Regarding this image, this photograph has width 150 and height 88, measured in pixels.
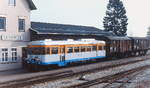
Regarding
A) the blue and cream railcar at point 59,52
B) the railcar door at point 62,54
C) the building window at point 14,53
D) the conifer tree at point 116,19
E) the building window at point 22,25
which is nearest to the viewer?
the blue and cream railcar at point 59,52

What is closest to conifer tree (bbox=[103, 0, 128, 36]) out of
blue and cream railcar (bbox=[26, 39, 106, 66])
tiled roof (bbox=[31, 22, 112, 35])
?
tiled roof (bbox=[31, 22, 112, 35])

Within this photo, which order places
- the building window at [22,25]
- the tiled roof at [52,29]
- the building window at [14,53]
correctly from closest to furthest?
the building window at [14,53]
the building window at [22,25]
the tiled roof at [52,29]

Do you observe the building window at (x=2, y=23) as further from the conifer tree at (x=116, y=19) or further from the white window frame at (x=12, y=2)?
the conifer tree at (x=116, y=19)

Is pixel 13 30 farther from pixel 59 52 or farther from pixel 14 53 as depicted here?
pixel 59 52

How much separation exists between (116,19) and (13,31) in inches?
1419

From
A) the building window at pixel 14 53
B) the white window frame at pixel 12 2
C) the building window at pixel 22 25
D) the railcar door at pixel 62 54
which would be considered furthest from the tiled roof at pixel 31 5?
the railcar door at pixel 62 54

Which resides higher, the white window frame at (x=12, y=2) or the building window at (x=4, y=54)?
the white window frame at (x=12, y=2)

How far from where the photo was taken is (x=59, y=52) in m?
23.7

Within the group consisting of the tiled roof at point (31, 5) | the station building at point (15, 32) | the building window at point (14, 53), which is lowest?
the building window at point (14, 53)

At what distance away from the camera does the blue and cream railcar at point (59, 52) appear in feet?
73.2

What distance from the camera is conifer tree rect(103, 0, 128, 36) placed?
55.9 metres

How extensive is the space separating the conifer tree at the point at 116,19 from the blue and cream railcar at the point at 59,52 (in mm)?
27975

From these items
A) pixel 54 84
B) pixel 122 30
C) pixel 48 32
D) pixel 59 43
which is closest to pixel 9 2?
pixel 48 32

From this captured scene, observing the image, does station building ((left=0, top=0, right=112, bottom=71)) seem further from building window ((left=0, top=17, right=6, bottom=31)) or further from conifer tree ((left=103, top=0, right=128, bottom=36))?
conifer tree ((left=103, top=0, right=128, bottom=36))
